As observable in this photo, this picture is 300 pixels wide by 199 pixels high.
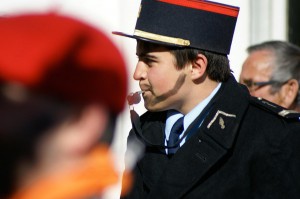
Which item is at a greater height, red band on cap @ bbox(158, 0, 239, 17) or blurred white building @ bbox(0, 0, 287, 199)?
red band on cap @ bbox(158, 0, 239, 17)

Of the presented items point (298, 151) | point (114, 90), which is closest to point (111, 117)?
point (114, 90)

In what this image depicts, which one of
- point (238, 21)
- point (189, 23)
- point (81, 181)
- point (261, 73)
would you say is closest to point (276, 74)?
point (261, 73)

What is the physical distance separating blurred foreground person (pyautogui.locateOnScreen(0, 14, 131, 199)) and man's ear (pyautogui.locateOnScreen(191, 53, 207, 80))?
1.91 metres

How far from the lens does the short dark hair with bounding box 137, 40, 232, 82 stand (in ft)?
9.62

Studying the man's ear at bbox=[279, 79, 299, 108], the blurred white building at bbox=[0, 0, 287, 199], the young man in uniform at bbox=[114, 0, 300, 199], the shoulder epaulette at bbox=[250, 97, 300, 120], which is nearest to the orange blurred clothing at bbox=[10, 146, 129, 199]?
the young man in uniform at bbox=[114, 0, 300, 199]

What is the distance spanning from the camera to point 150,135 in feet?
9.85

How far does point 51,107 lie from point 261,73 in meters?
3.36

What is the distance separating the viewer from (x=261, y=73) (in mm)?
4238

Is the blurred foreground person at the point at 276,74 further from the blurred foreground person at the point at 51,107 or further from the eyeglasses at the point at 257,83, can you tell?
the blurred foreground person at the point at 51,107

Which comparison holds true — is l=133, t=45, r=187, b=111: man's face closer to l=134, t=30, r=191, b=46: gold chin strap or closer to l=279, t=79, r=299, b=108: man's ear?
l=134, t=30, r=191, b=46: gold chin strap

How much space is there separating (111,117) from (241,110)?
1810 mm

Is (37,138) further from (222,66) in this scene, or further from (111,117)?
(222,66)

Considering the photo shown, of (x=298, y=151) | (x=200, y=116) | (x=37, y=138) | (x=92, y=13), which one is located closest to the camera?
(x=37, y=138)

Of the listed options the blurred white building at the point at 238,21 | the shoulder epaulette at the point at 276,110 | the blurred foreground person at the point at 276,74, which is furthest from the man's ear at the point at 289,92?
the shoulder epaulette at the point at 276,110
